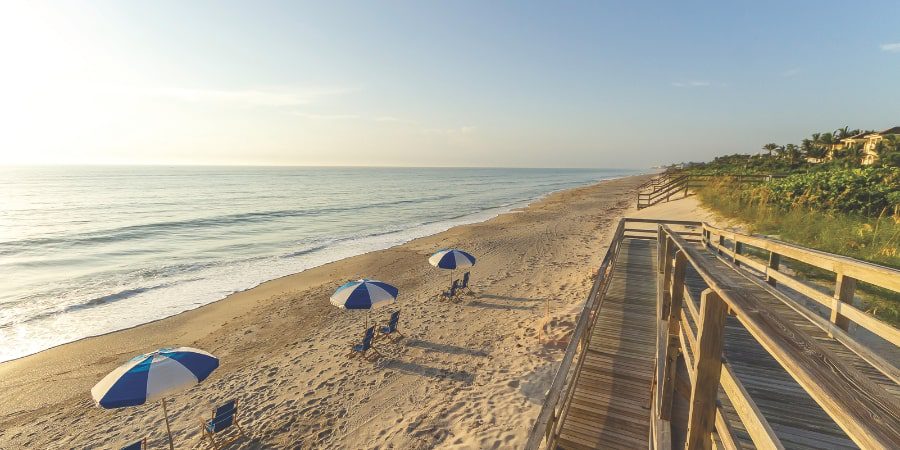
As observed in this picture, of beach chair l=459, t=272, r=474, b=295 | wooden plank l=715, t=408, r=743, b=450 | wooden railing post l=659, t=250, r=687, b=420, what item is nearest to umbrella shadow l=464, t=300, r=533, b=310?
beach chair l=459, t=272, r=474, b=295

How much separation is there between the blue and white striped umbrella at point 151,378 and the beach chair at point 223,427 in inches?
34.8

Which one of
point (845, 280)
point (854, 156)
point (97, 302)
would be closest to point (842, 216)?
point (845, 280)

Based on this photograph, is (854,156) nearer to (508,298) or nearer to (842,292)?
(508,298)

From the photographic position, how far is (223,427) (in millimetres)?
6539

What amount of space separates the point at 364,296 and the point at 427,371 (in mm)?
2314

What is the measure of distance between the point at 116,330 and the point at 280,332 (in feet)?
17.8

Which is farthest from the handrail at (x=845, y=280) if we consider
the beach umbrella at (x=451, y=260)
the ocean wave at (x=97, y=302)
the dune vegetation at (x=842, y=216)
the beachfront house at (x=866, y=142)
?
the beachfront house at (x=866, y=142)

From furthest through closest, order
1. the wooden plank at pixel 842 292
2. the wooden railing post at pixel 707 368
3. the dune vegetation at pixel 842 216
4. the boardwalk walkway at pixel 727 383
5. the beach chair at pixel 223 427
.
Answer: the dune vegetation at pixel 842 216 → the beach chair at pixel 223 427 → the wooden plank at pixel 842 292 → the wooden railing post at pixel 707 368 → the boardwalk walkway at pixel 727 383

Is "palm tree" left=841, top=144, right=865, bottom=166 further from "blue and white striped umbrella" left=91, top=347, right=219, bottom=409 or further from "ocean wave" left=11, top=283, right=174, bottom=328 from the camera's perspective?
"ocean wave" left=11, top=283, right=174, bottom=328

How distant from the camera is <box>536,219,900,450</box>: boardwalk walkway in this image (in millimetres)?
1250

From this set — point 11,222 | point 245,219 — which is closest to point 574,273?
point 245,219

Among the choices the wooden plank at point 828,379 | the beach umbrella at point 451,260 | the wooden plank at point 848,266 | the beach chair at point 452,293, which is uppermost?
the wooden plank at point 828,379

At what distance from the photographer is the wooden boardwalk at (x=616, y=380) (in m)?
4.82

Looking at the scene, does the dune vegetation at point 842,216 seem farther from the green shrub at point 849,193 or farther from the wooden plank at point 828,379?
the wooden plank at point 828,379
